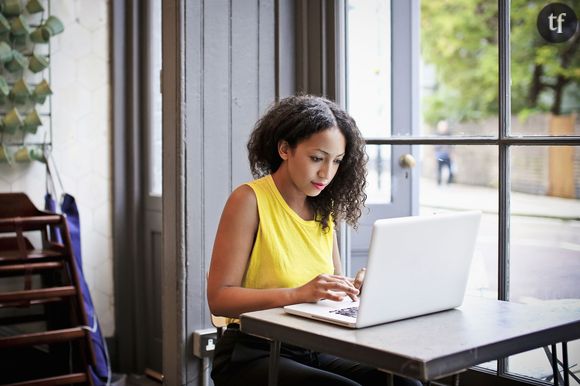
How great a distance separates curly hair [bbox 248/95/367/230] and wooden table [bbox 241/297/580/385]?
1.56 ft

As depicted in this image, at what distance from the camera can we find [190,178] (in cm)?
292

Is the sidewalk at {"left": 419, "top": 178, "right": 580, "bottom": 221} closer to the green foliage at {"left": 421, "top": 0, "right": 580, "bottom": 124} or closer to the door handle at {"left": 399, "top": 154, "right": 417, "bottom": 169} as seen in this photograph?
the door handle at {"left": 399, "top": 154, "right": 417, "bottom": 169}

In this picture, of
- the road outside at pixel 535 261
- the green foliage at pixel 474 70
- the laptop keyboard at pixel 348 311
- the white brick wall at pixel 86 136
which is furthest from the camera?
the green foliage at pixel 474 70

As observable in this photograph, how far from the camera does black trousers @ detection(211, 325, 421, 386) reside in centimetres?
194

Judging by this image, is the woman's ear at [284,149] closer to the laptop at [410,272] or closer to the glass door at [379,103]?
the laptop at [410,272]

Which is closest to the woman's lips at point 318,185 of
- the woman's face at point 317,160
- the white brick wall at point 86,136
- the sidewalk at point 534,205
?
the woman's face at point 317,160

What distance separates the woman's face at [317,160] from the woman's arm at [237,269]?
140 mm

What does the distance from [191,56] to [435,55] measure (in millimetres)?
15569

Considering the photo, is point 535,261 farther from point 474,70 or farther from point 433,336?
point 474,70

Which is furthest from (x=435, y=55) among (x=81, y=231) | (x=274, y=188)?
(x=274, y=188)

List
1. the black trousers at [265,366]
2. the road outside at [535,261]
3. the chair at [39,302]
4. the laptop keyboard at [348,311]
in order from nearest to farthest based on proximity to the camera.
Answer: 1. the laptop keyboard at [348,311]
2. the black trousers at [265,366]
3. the road outside at [535,261]
4. the chair at [39,302]

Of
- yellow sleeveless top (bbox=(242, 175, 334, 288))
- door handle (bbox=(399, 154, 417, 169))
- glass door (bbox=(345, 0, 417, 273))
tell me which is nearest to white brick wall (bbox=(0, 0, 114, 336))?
glass door (bbox=(345, 0, 417, 273))

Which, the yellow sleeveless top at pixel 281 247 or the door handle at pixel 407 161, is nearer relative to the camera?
the yellow sleeveless top at pixel 281 247

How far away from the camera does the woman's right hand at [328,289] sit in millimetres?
1884
